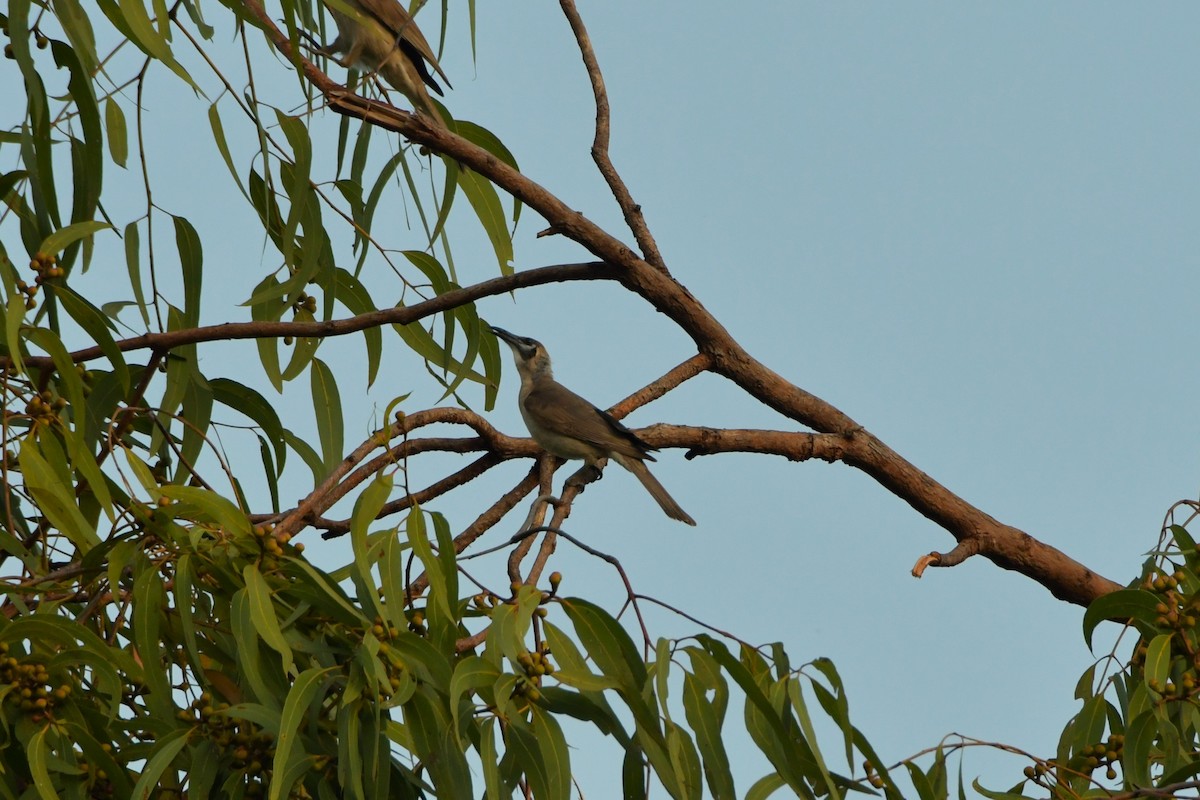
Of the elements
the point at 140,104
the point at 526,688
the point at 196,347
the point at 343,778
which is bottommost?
the point at 343,778

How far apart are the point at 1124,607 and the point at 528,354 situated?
368cm

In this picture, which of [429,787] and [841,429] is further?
[841,429]

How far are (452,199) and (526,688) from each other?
5.55ft

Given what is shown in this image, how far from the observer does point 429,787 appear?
7.79 ft

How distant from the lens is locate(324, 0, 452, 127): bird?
Result: 4.14m

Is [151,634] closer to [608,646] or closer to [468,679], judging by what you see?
[468,679]

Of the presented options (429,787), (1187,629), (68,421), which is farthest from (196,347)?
(1187,629)

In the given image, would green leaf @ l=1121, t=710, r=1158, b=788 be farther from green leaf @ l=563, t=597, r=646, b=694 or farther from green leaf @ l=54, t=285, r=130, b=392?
green leaf @ l=54, t=285, r=130, b=392

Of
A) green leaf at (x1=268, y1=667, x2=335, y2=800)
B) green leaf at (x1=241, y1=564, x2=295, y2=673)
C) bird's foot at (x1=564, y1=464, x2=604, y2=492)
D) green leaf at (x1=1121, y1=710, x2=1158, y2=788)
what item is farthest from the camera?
bird's foot at (x1=564, y1=464, x2=604, y2=492)

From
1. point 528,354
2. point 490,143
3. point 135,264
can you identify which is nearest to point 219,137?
point 135,264

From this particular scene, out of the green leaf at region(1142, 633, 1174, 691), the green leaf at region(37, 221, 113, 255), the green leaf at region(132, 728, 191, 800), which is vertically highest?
the green leaf at region(37, 221, 113, 255)

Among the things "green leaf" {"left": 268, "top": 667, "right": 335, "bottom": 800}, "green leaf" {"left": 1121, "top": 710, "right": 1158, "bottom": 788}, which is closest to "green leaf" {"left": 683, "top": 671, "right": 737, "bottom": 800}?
"green leaf" {"left": 268, "top": 667, "right": 335, "bottom": 800}

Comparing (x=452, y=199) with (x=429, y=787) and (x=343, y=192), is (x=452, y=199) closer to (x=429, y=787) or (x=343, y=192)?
(x=343, y=192)

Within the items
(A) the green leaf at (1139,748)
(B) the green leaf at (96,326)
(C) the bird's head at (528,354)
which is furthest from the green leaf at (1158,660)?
(C) the bird's head at (528,354)
